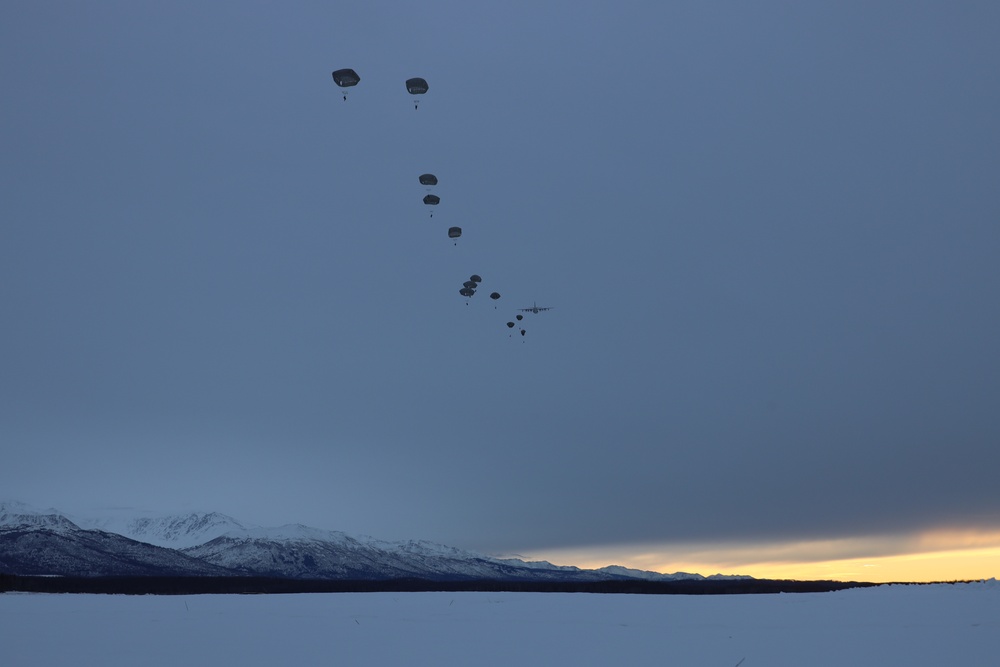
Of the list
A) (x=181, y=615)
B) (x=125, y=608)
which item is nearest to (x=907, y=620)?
(x=181, y=615)

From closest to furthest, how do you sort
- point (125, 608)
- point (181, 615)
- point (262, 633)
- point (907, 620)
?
point (262, 633), point (907, 620), point (181, 615), point (125, 608)

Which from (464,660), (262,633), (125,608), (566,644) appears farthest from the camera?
(125,608)

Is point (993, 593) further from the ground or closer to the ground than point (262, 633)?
further from the ground

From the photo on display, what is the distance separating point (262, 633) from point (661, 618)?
25.1 metres

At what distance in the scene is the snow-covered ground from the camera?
3706cm

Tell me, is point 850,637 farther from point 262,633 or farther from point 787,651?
point 262,633

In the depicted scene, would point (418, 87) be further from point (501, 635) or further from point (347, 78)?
point (501, 635)

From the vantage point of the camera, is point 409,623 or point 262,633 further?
point 409,623

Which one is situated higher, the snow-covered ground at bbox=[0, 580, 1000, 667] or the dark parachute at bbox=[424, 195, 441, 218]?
the dark parachute at bbox=[424, 195, 441, 218]

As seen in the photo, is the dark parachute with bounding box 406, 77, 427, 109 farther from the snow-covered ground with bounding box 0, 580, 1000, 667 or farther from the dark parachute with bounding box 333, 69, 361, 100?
the snow-covered ground with bounding box 0, 580, 1000, 667

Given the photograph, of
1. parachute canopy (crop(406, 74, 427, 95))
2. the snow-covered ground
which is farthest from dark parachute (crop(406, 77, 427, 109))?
the snow-covered ground

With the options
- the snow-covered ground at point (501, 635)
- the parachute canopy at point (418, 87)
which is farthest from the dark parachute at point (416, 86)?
the snow-covered ground at point (501, 635)

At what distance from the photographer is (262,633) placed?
45.9 m

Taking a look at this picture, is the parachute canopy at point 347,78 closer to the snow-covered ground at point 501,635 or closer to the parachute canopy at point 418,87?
the parachute canopy at point 418,87
